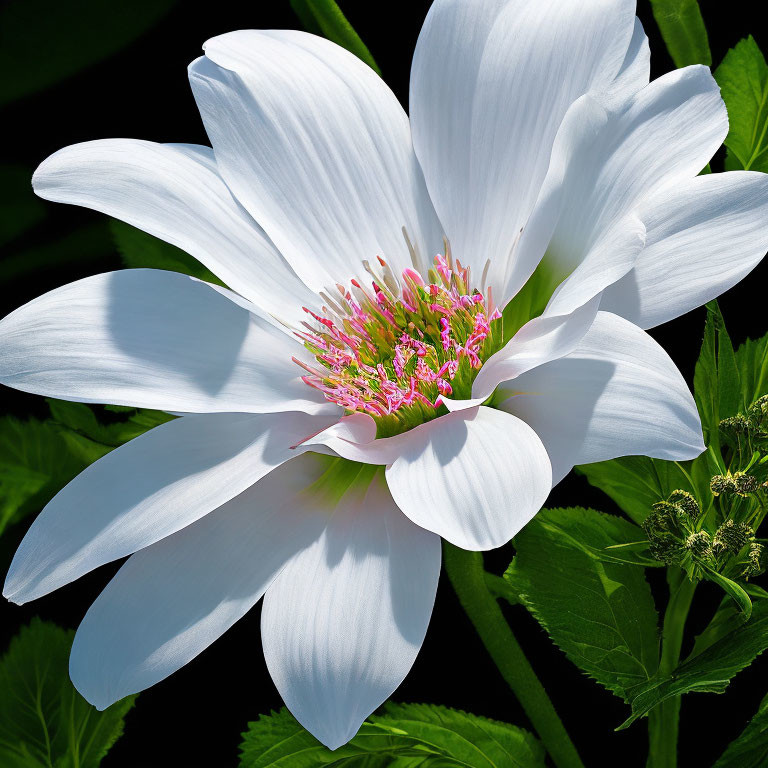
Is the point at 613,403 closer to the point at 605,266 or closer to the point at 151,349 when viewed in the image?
the point at 605,266

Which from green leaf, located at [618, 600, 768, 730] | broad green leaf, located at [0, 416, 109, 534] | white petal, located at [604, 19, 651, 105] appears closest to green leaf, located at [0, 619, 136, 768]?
broad green leaf, located at [0, 416, 109, 534]

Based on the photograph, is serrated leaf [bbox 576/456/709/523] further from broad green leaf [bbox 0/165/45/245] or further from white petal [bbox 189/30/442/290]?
broad green leaf [bbox 0/165/45/245]

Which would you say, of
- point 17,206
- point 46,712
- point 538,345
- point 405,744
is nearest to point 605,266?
point 538,345

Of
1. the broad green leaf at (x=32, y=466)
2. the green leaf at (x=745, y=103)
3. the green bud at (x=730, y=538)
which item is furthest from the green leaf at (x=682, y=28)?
the broad green leaf at (x=32, y=466)

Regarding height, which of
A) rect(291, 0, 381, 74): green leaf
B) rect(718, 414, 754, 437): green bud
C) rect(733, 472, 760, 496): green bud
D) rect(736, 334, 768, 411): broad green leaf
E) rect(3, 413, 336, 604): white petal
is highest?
rect(291, 0, 381, 74): green leaf

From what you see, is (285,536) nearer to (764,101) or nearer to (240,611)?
(240,611)
